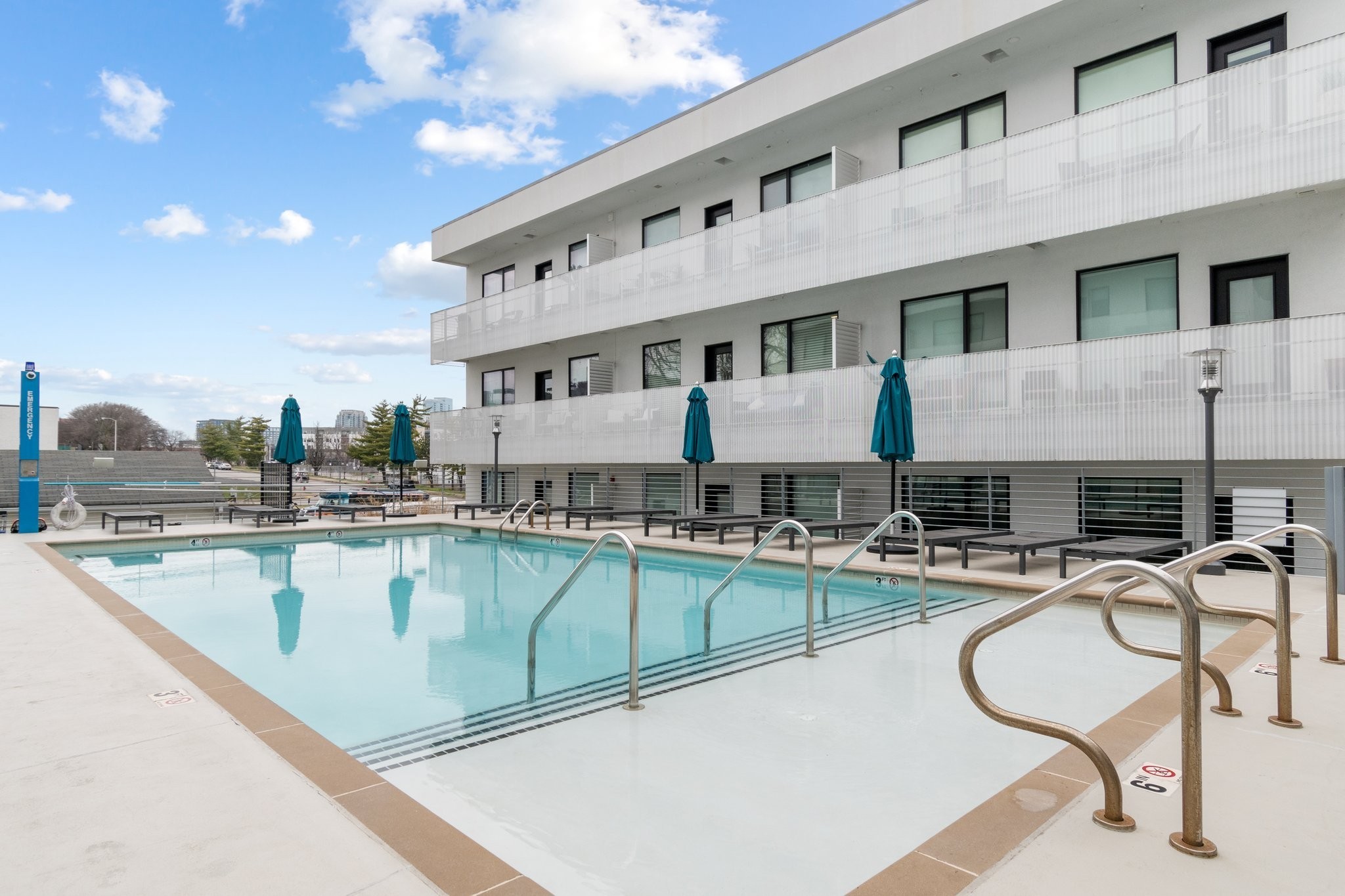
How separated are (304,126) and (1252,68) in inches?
1007

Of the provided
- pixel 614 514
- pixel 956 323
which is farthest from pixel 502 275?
pixel 956 323

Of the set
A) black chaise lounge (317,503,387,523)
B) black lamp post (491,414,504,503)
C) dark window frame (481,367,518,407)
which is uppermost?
dark window frame (481,367,518,407)

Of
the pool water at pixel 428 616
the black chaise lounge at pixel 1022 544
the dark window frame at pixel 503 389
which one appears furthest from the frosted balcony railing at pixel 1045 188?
the dark window frame at pixel 503 389

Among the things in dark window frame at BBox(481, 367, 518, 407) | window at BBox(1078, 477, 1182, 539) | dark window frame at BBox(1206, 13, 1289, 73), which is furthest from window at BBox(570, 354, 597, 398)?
dark window frame at BBox(1206, 13, 1289, 73)

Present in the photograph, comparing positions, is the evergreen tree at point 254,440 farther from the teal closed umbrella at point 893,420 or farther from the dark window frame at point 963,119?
the teal closed umbrella at point 893,420

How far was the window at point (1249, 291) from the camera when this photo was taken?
10203 millimetres

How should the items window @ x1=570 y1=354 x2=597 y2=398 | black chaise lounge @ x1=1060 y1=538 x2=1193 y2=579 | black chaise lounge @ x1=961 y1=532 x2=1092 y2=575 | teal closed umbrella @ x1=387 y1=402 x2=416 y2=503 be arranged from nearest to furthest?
1. black chaise lounge @ x1=1060 y1=538 x2=1193 y2=579
2. black chaise lounge @ x1=961 y1=532 x2=1092 y2=575
3. window @ x1=570 y1=354 x2=597 y2=398
4. teal closed umbrella @ x1=387 y1=402 x2=416 y2=503

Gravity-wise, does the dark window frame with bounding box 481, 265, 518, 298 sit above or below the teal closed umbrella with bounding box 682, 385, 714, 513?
above

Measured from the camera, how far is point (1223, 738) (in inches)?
145

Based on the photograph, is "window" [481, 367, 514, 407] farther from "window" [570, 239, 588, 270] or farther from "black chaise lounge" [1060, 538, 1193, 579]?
"black chaise lounge" [1060, 538, 1193, 579]

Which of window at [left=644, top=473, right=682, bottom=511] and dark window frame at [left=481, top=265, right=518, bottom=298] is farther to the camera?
dark window frame at [left=481, top=265, right=518, bottom=298]

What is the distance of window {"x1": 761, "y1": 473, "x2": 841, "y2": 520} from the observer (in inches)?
609

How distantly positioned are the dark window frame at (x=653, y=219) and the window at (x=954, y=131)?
19.7 feet

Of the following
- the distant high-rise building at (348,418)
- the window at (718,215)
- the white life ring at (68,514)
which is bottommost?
the white life ring at (68,514)
